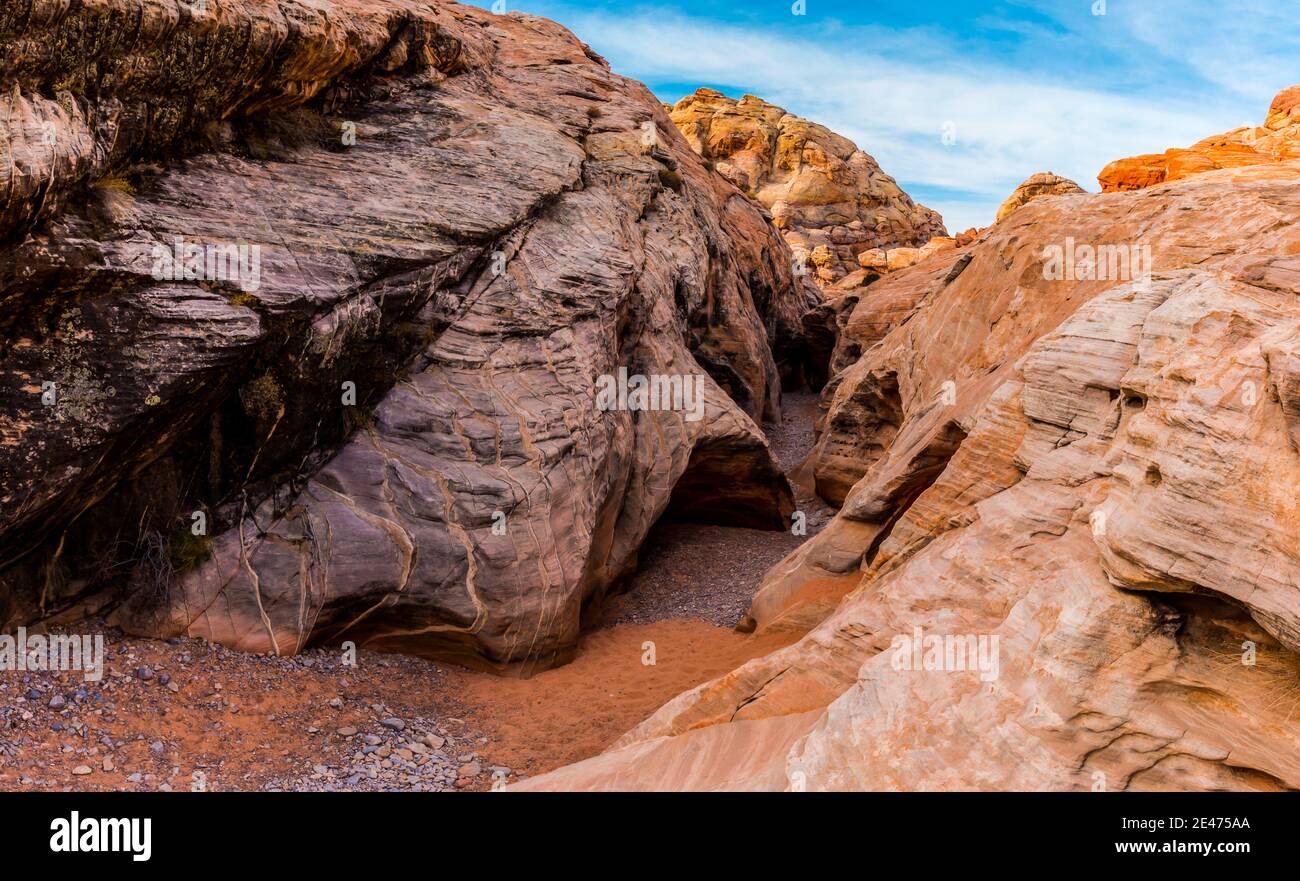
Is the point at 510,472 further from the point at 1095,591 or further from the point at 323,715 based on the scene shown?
the point at 1095,591

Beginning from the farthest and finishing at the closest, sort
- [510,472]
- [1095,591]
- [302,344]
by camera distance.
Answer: [510,472]
[302,344]
[1095,591]

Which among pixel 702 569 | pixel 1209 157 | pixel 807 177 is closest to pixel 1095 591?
pixel 702 569

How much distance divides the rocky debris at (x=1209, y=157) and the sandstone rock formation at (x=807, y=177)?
151 feet

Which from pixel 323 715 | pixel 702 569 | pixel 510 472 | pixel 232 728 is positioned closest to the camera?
pixel 232 728

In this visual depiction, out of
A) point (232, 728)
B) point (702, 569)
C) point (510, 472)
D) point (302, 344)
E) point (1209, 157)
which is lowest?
point (232, 728)

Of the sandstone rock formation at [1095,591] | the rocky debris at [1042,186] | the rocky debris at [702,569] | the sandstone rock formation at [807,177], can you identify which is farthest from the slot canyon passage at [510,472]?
the sandstone rock formation at [807,177]

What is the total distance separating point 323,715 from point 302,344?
19.3 ft

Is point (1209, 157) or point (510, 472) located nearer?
point (510, 472)

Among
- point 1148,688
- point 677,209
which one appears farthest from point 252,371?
point 677,209

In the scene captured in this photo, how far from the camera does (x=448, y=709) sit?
14.1 metres

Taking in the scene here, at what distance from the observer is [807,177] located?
254 feet

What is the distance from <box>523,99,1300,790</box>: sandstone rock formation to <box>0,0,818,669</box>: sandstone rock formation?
18.3ft

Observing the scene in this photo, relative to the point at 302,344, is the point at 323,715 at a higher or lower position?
lower

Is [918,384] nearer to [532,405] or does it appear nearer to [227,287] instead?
[532,405]
